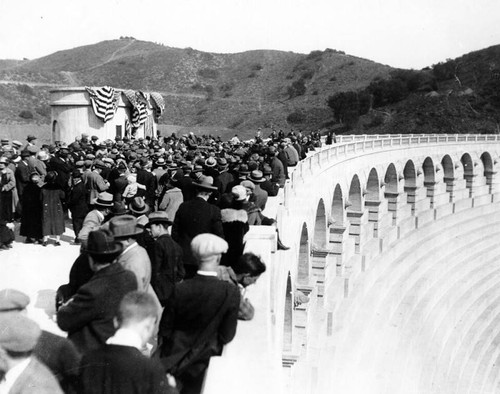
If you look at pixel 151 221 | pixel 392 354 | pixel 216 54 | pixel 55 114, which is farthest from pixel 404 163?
pixel 216 54

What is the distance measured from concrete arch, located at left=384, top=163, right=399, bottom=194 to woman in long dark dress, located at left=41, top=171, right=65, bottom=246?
28.5 meters

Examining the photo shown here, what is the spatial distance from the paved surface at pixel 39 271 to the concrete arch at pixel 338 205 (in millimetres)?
14429

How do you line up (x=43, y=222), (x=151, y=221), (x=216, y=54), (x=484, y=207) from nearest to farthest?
1. (x=151, y=221)
2. (x=43, y=222)
3. (x=484, y=207)
4. (x=216, y=54)

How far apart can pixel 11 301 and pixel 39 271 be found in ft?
18.4

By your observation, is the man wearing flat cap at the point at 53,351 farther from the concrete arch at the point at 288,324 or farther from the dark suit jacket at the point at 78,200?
the concrete arch at the point at 288,324

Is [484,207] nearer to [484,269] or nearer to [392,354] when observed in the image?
[484,269]

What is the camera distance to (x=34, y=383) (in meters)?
3.10

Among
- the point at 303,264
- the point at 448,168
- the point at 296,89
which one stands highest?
the point at 296,89

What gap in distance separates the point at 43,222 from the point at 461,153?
4280 cm

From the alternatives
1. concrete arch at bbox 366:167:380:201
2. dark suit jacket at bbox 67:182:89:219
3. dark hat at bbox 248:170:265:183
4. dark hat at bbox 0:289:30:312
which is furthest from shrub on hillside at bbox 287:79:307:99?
dark hat at bbox 0:289:30:312

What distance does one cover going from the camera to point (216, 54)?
108m

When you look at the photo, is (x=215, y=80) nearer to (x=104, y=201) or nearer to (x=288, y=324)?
(x=288, y=324)

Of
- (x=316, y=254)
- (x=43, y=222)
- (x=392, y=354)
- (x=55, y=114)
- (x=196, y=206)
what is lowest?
(x=392, y=354)

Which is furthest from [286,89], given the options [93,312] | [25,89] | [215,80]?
[93,312]
